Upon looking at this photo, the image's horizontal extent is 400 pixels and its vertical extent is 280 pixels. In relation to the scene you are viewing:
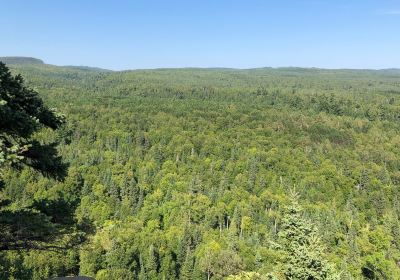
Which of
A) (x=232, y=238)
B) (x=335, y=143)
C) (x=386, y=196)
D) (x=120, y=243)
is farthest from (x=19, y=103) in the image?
(x=335, y=143)

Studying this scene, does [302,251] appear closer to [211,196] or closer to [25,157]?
[25,157]

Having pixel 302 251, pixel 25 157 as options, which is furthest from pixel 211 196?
pixel 25 157

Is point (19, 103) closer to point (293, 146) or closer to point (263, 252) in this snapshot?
point (263, 252)

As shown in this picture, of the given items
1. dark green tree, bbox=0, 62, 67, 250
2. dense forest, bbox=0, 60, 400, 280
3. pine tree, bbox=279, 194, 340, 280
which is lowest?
dense forest, bbox=0, 60, 400, 280

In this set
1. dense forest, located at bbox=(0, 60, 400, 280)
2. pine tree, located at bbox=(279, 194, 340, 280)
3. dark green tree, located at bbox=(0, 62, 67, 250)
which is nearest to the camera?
dark green tree, located at bbox=(0, 62, 67, 250)

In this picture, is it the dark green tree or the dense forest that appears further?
the dense forest

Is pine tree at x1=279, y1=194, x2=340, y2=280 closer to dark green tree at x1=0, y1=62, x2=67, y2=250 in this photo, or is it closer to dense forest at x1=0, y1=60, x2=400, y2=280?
dense forest at x1=0, y1=60, x2=400, y2=280

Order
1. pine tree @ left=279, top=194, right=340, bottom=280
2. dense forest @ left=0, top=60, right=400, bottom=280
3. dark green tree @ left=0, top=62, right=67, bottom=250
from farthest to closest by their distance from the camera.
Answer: dense forest @ left=0, top=60, right=400, bottom=280
pine tree @ left=279, top=194, right=340, bottom=280
dark green tree @ left=0, top=62, right=67, bottom=250

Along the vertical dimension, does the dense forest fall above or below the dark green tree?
below

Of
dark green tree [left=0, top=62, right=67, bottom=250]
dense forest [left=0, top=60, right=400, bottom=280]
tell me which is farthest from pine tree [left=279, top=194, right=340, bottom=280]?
dark green tree [left=0, top=62, right=67, bottom=250]
